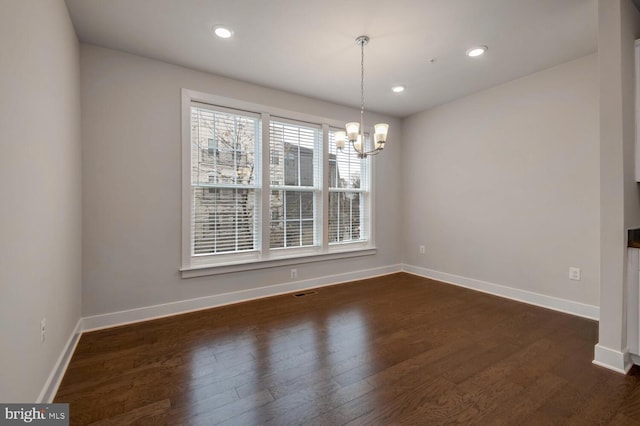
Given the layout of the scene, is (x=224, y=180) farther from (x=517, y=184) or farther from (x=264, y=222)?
(x=517, y=184)

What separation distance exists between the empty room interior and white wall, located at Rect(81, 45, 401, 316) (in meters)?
0.02

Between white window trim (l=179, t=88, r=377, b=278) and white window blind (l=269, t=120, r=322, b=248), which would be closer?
white window trim (l=179, t=88, r=377, b=278)

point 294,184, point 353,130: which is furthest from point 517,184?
point 294,184

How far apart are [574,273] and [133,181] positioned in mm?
4797

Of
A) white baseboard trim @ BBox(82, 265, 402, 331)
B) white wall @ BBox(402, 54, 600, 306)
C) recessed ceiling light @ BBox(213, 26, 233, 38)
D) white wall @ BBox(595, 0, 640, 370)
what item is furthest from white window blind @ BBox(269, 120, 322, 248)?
white wall @ BBox(595, 0, 640, 370)

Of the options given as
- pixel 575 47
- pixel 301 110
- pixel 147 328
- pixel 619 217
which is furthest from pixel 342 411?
pixel 575 47

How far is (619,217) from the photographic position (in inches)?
79.7

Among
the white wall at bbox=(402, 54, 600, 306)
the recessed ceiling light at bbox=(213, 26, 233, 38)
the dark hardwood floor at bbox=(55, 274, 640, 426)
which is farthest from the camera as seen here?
the white wall at bbox=(402, 54, 600, 306)

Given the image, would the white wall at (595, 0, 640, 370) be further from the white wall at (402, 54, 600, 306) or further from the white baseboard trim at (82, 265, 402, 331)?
the white baseboard trim at (82, 265, 402, 331)

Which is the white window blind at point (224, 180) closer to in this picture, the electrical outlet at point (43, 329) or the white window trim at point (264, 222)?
the white window trim at point (264, 222)

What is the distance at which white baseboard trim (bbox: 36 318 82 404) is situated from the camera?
1684mm

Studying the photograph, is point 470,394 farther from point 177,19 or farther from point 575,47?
point 177,19

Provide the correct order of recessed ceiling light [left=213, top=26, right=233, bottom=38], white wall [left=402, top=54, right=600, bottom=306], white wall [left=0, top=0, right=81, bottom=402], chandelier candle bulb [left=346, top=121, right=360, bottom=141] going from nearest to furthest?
white wall [left=0, top=0, right=81, bottom=402], recessed ceiling light [left=213, top=26, right=233, bottom=38], chandelier candle bulb [left=346, top=121, right=360, bottom=141], white wall [left=402, top=54, right=600, bottom=306]

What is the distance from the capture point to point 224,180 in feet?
11.4
